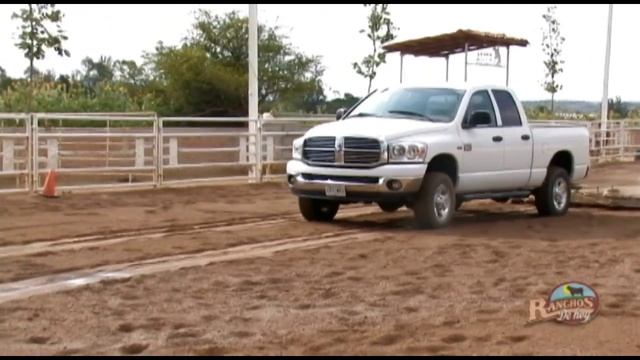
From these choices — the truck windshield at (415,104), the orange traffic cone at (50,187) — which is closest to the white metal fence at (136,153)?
the orange traffic cone at (50,187)

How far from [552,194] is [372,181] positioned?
360cm

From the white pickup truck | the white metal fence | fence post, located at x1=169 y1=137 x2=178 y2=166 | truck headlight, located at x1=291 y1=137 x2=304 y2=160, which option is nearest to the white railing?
the white metal fence

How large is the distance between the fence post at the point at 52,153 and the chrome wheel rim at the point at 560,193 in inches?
350

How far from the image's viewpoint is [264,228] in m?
11.2

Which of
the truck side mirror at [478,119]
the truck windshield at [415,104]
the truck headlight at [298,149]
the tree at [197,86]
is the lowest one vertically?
the truck headlight at [298,149]

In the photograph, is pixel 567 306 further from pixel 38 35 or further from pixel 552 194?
pixel 38 35

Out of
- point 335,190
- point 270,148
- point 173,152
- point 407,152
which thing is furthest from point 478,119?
point 270,148

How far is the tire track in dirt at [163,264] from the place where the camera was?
7.14 m

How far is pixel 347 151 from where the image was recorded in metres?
10.9

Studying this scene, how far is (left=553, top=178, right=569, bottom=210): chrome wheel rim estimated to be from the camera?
13.2 m

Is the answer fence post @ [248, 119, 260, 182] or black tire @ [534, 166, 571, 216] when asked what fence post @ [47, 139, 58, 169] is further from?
black tire @ [534, 166, 571, 216]

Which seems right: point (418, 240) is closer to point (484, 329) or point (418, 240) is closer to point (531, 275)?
point (531, 275)

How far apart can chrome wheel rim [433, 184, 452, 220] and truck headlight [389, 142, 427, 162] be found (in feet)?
1.76

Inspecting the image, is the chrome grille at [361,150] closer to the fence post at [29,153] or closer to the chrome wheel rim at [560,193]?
the chrome wheel rim at [560,193]
